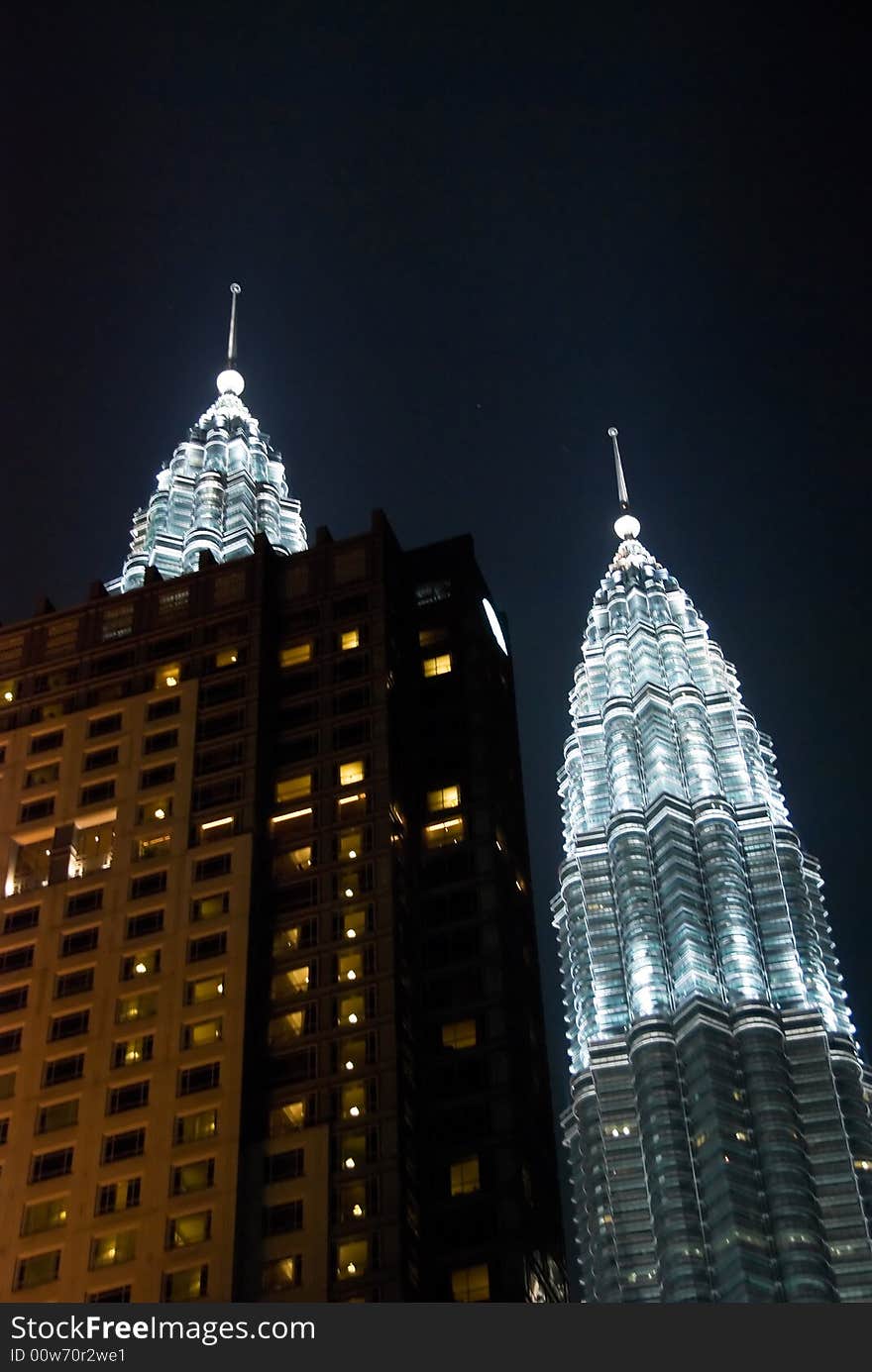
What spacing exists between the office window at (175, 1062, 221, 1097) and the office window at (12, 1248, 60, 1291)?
397 inches

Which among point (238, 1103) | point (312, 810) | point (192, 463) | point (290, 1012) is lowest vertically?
point (238, 1103)

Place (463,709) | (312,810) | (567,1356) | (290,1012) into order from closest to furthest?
1. (567,1356)
2. (290,1012)
3. (312,810)
4. (463,709)

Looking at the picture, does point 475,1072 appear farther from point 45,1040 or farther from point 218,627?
point 218,627

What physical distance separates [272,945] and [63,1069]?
13.0 m

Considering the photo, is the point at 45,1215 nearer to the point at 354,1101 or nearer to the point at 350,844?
the point at 354,1101

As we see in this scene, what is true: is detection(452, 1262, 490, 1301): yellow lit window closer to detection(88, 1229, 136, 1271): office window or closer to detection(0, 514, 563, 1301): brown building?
detection(0, 514, 563, 1301): brown building

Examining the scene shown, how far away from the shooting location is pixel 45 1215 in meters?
96.1

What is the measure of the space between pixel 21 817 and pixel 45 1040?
1822 centimetres

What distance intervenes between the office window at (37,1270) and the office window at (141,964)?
53.7 ft

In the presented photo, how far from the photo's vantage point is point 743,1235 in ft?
621

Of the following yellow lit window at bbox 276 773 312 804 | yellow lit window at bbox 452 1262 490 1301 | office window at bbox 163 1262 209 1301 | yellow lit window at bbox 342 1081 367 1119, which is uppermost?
yellow lit window at bbox 276 773 312 804

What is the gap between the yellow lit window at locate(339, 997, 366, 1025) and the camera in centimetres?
10125

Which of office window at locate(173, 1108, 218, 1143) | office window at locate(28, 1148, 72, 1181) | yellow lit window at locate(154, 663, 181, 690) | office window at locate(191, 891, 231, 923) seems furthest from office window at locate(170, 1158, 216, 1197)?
yellow lit window at locate(154, 663, 181, 690)

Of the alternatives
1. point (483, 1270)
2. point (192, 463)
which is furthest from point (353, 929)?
point (192, 463)
